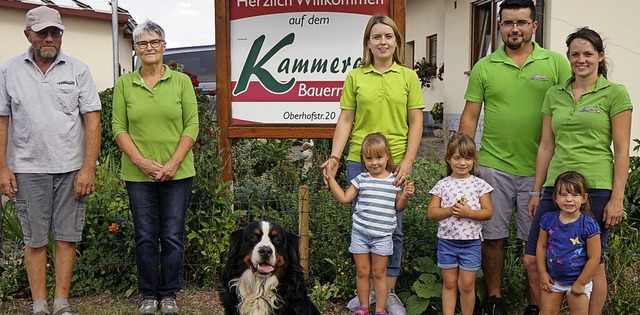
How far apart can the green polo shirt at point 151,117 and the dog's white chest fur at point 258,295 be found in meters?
1.14

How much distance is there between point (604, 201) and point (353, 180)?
5.34 ft

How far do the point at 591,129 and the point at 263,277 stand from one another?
85.9 inches

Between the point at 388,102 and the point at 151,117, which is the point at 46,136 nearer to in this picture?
the point at 151,117

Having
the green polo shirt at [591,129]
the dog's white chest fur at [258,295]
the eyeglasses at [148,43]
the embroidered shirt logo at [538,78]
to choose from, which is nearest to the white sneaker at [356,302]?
the dog's white chest fur at [258,295]

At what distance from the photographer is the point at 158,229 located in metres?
5.30

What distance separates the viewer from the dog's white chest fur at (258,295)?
14.4 ft

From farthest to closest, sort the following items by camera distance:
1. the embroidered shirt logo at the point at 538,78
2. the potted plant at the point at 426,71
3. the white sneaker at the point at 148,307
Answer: the potted plant at the point at 426,71
the white sneaker at the point at 148,307
the embroidered shirt logo at the point at 538,78

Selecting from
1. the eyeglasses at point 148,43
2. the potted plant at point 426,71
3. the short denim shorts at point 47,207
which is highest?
the potted plant at point 426,71

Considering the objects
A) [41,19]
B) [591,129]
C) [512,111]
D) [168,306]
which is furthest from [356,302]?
[41,19]

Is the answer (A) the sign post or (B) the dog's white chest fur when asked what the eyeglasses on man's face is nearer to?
(A) the sign post

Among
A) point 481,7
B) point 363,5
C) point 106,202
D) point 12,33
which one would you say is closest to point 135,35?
point 106,202

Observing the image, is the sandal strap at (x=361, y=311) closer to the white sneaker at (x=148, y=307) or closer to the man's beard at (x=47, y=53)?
the white sneaker at (x=148, y=307)

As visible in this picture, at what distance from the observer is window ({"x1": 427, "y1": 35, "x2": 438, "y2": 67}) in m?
20.9

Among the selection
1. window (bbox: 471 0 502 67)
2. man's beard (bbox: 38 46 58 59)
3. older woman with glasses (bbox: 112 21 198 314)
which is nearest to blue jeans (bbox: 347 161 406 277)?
older woman with glasses (bbox: 112 21 198 314)
